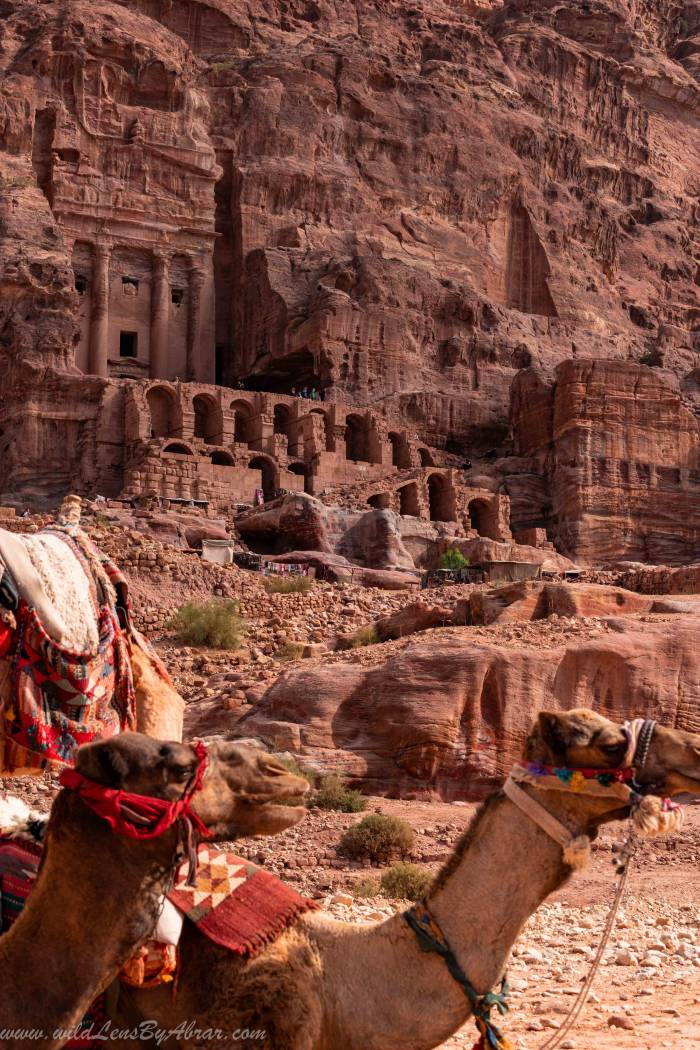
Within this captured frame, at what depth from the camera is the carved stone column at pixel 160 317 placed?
57156 millimetres

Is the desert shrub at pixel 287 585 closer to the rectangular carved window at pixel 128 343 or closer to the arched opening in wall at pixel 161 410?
the arched opening in wall at pixel 161 410

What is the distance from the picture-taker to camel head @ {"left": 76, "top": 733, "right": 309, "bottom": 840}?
4.34 m

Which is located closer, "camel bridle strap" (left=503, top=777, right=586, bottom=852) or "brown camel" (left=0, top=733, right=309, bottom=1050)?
"brown camel" (left=0, top=733, right=309, bottom=1050)

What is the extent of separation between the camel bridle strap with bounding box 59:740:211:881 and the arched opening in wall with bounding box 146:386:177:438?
42.7 m

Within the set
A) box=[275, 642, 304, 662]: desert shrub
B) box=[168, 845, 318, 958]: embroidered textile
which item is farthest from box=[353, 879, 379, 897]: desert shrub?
box=[275, 642, 304, 662]: desert shrub

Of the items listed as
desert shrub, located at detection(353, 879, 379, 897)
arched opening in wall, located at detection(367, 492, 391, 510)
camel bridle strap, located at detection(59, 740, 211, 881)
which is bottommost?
desert shrub, located at detection(353, 879, 379, 897)

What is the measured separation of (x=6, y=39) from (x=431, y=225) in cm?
2113

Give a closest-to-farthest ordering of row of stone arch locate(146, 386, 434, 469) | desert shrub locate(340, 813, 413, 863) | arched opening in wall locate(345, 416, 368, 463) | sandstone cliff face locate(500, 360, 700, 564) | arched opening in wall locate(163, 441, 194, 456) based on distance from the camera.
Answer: desert shrub locate(340, 813, 413, 863), arched opening in wall locate(163, 441, 194, 456), row of stone arch locate(146, 386, 434, 469), sandstone cliff face locate(500, 360, 700, 564), arched opening in wall locate(345, 416, 368, 463)

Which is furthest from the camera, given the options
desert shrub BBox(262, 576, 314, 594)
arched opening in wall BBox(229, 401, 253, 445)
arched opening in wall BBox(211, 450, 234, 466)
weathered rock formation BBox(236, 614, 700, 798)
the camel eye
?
arched opening in wall BBox(229, 401, 253, 445)

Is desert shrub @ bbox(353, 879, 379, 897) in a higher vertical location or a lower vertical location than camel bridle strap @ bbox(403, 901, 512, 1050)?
lower

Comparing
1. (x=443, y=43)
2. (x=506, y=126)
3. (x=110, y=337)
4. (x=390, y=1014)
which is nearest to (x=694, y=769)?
(x=390, y=1014)

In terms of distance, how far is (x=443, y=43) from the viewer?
243 feet

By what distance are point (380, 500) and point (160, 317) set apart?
17.6 meters

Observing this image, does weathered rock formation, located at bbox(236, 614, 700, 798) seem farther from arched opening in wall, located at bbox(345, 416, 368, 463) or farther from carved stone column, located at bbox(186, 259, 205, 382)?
carved stone column, located at bbox(186, 259, 205, 382)
